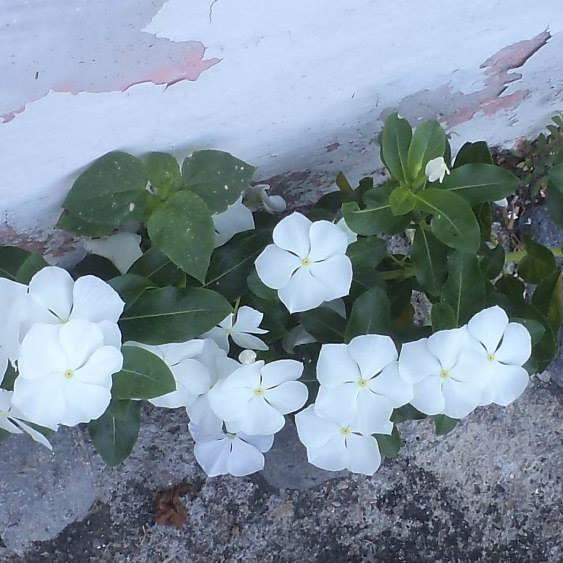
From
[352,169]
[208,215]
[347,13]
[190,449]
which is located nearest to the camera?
[347,13]

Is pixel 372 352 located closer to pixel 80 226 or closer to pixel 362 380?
pixel 362 380

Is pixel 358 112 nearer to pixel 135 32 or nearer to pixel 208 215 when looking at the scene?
→ pixel 208 215

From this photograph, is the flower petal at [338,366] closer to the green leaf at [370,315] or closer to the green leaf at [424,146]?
the green leaf at [370,315]

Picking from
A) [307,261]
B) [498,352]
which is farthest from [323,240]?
[498,352]

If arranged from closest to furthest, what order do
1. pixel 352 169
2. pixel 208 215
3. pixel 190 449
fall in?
pixel 208 215
pixel 352 169
pixel 190 449

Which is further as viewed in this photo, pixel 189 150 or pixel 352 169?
pixel 352 169

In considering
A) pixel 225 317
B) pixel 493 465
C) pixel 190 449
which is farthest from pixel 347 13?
pixel 493 465

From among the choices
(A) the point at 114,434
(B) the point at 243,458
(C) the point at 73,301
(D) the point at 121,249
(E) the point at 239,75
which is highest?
(E) the point at 239,75
